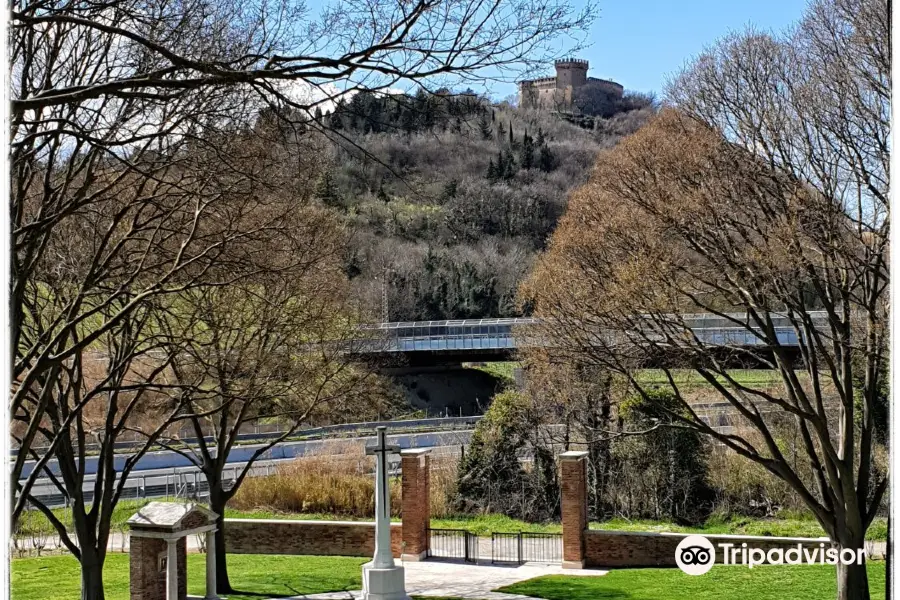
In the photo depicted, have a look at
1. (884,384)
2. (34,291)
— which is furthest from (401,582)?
(884,384)

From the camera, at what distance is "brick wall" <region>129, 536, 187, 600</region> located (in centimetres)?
885

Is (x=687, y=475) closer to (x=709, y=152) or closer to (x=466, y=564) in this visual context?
(x=466, y=564)

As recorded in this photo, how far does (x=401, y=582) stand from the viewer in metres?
9.85

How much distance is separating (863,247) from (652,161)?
1.76 metres

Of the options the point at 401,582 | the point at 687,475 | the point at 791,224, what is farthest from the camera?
the point at 687,475

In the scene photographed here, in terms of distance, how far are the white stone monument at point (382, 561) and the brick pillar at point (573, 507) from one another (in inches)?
125

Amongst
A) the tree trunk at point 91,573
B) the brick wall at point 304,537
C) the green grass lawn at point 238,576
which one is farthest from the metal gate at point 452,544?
the tree trunk at point 91,573

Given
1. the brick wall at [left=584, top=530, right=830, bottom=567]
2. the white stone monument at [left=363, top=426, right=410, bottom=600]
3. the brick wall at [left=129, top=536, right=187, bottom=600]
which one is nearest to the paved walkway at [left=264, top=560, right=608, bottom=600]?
the brick wall at [left=584, top=530, right=830, bottom=567]

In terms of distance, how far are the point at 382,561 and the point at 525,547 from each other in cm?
437

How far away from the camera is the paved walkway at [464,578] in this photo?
35.3 feet

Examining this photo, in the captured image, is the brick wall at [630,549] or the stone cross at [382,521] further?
the brick wall at [630,549]

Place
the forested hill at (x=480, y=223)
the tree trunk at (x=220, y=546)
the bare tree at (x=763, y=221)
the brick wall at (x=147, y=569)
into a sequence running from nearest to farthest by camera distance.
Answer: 1. the bare tree at (x=763, y=221)
2. the brick wall at (x=147, y=569)
3. the tree trunk at (x=220, y=546)
4. the forested hill at (x=480, y=223)

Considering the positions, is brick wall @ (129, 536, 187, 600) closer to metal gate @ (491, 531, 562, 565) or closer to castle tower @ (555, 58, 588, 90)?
metal gate @ (491, 531, 562, 565)

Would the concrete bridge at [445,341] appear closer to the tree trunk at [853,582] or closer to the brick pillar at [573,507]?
the brick pillar at [573,507]
